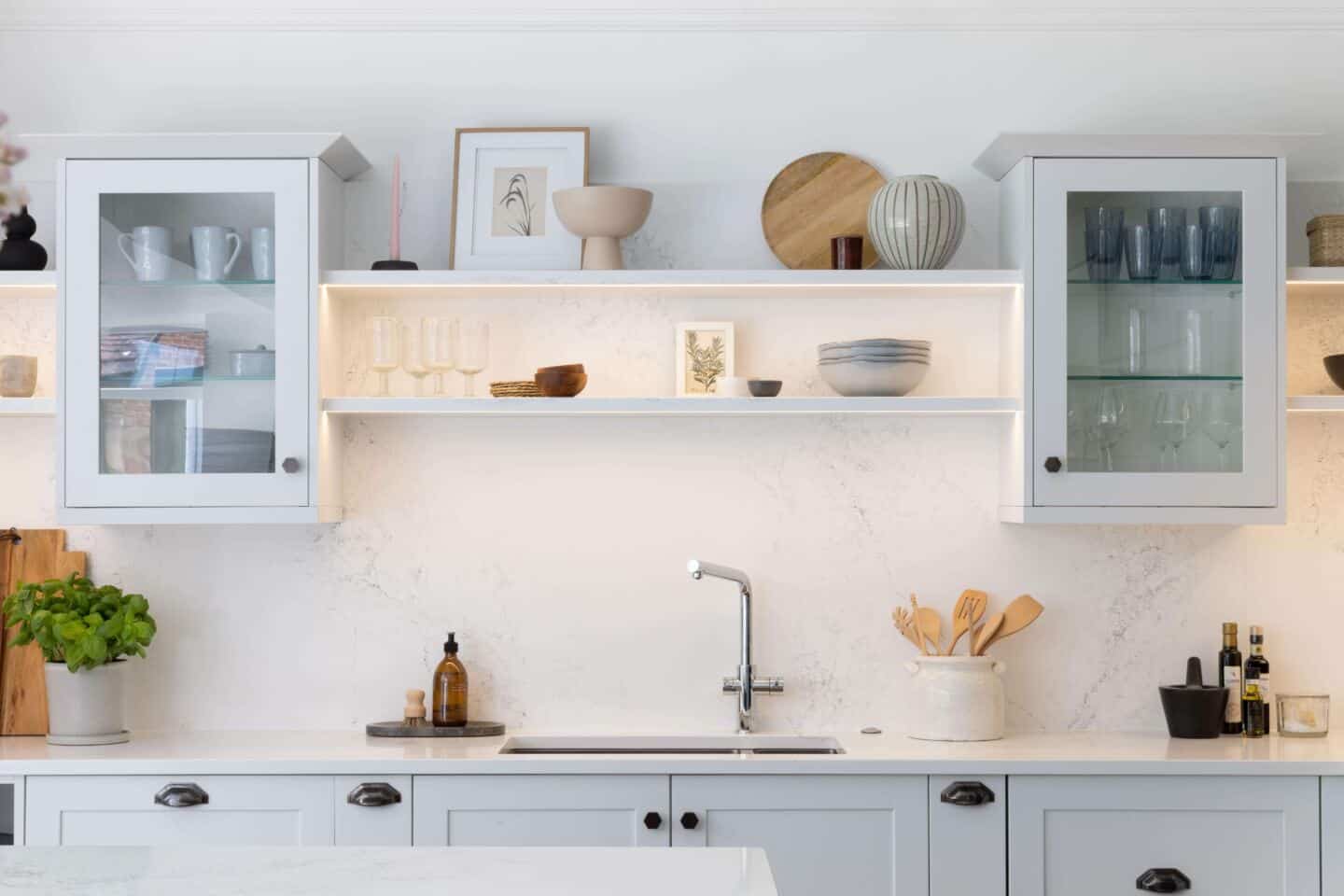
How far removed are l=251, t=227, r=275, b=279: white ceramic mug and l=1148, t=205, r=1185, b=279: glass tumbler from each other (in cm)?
189

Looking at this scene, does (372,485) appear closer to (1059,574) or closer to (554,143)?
(554,143)

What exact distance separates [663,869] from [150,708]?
1905 millimetres

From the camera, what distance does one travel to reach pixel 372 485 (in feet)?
10.7

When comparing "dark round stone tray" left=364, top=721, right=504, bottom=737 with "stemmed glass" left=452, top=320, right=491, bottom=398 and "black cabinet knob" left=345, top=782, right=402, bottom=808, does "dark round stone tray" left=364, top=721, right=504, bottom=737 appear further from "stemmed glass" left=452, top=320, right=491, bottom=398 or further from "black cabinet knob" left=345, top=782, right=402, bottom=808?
"stemmed glass" left=452, top=320, right=491, bottom=398

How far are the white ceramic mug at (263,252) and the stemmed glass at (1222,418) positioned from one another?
79.3 inches

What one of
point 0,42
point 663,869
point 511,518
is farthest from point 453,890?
point 0,42

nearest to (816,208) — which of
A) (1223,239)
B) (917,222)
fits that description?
(917,222)

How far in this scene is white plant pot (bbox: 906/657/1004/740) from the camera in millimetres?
2996

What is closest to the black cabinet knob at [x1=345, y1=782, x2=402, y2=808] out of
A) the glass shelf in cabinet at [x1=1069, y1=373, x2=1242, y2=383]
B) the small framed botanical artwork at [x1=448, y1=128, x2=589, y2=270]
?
the small framed botanical artwork at [x1=448, y1=128, x2=589, y2=270]

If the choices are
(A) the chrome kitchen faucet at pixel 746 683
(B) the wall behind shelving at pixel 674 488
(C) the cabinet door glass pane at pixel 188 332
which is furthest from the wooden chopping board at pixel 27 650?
(A) the chrome kitchen faucet at pixel 746 683

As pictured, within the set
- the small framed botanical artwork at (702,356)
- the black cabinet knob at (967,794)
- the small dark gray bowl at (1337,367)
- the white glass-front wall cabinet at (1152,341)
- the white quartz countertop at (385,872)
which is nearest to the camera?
the white quartz countertop at (385,872)

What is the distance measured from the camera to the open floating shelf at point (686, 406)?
9.84 ft

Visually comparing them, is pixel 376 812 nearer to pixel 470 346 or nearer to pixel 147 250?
pixel 470 346

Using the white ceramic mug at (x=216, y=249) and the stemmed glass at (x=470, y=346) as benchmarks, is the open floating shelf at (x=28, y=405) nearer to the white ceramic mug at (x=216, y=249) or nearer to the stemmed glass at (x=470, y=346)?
the white ceramic mug at (x=216, y=249)
